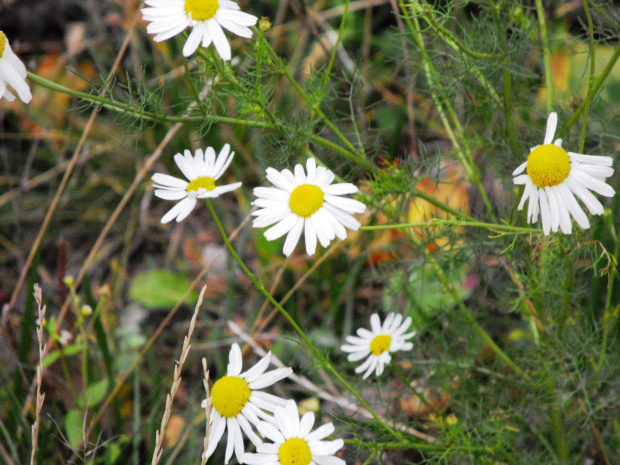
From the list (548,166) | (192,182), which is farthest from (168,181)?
(548,166)

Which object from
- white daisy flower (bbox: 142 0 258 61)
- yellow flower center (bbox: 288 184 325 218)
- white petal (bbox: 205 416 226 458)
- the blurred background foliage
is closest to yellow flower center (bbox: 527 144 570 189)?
the blurred background foliage

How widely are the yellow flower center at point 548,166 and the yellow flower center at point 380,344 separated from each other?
37cm

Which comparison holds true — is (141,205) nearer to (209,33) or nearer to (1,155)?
(1,155)

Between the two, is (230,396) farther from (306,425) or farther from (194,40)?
(194,40)

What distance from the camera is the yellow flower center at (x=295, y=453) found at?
64cm

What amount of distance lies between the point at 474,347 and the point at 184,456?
0.61 meters

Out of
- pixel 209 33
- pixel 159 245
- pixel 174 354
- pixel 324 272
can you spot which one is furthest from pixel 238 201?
pixel 209 33

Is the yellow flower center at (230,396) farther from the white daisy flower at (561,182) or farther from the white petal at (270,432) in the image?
the white daisy flower at (561,182)

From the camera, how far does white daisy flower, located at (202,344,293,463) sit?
2.28 feet

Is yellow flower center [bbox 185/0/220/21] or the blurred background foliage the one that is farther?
the blurred background foliage

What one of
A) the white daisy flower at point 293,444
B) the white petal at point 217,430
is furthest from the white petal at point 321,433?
the white petal at point 217,430

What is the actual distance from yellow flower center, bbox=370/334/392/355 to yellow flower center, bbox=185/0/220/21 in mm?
528

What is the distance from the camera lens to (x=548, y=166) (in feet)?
2.10

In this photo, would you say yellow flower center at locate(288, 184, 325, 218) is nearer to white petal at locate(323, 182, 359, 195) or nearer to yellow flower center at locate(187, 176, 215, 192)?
white petal at locate(323, 182, 359, 195)
